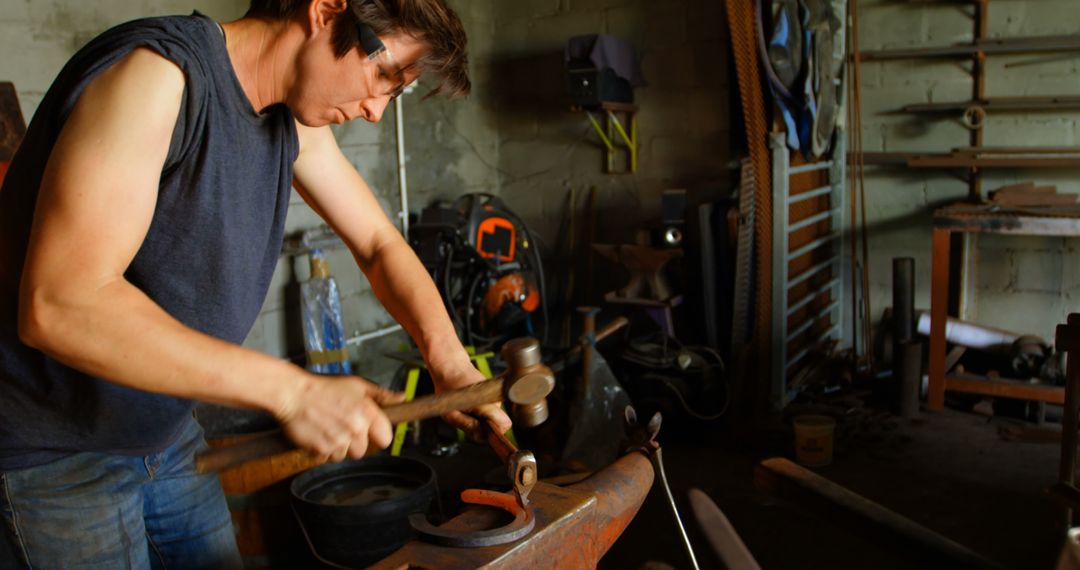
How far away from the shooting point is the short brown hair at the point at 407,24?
1.20m

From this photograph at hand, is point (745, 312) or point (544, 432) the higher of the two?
point (745, 312)

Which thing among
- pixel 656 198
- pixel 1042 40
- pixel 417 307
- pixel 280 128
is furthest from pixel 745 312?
pixel 280 128

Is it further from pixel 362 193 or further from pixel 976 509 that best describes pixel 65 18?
pixel 976 509

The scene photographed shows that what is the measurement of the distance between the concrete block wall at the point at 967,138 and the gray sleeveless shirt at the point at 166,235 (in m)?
3.68

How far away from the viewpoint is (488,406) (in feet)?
4.50

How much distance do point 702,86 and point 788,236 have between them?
3.54ft

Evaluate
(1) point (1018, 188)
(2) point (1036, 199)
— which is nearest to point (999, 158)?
(1) point (1018, 188)

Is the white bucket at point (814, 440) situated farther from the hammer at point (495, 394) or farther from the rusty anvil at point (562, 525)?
the hammer at point (495, 394)

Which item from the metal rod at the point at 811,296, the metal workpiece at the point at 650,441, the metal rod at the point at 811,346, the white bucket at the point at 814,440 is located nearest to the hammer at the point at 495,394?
the metal workpiece at the point at 650,441

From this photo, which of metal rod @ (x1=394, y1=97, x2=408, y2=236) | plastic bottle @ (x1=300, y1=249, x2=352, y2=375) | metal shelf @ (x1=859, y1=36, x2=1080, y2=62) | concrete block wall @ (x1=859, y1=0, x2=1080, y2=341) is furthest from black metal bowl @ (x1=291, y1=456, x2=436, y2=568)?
metal shelf @ (x1=859, y1=36, x2=1080, y2=62)

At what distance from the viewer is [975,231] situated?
3.68 metres

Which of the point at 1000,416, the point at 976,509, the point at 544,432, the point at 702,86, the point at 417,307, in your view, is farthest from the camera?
the point at 702,86

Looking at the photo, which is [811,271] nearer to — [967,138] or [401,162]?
[967,138]

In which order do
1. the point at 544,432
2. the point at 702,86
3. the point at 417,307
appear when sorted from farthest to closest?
the point at 702,86 → the point at 544,432 → the point at 417,307
